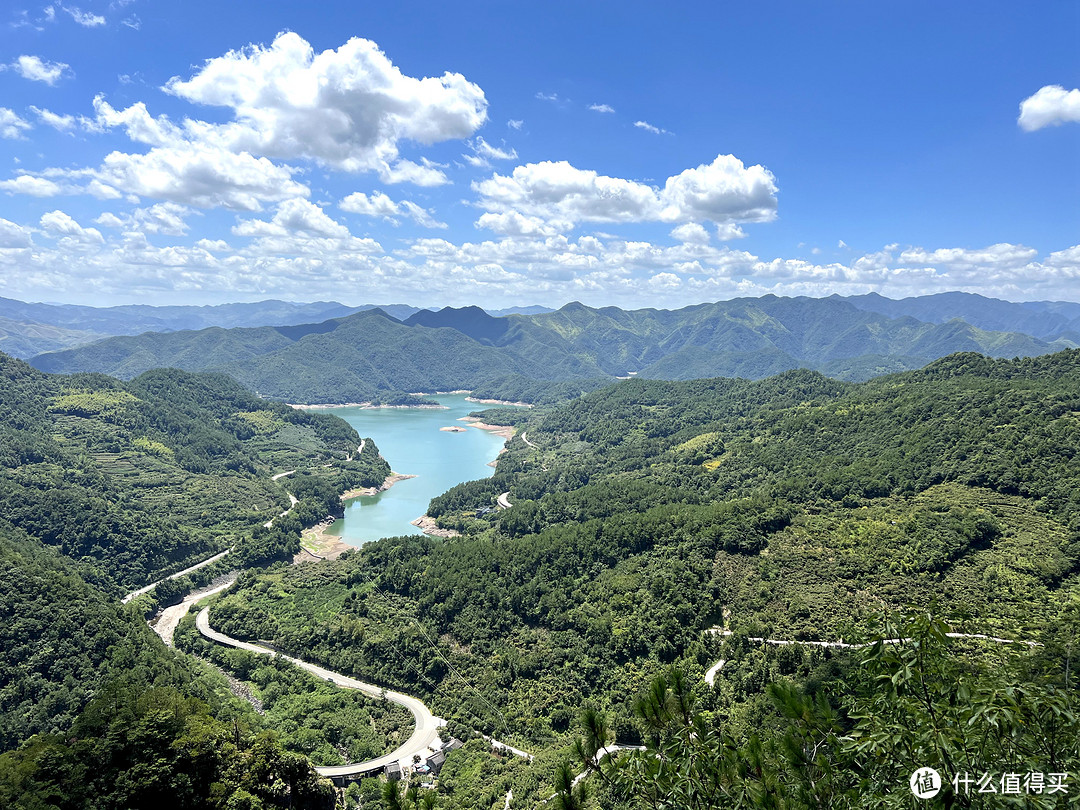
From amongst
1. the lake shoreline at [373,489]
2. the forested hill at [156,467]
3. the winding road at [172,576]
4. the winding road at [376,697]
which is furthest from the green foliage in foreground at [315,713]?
the lake shoreline at [373,489]

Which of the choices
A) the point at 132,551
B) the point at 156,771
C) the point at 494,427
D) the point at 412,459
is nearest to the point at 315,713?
the point at 156,771

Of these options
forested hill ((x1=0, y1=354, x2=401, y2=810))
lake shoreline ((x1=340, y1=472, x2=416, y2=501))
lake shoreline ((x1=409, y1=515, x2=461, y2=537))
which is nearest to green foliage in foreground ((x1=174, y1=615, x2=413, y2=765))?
forested hill ((x1=0, y1=354, x2=401, y2=810))

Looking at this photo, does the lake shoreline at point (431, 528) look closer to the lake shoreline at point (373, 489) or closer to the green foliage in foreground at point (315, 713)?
the lake shoreline at point (373, 489)

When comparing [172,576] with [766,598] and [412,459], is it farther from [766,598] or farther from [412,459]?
[766,598]

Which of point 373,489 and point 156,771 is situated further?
point 373,489

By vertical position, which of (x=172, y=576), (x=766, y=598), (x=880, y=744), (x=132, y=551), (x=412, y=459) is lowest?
(x=172, y=576)

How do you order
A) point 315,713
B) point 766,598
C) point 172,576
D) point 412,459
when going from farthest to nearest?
point 412,459 < point 172,576 < point 766,598 < point 315,713
